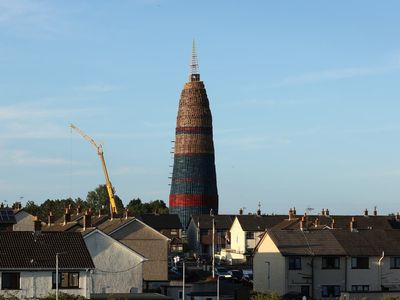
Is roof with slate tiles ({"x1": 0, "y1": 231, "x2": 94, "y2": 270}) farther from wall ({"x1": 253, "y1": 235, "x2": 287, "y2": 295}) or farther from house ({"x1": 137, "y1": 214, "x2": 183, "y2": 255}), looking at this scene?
house ({"x1": 137, "y1": 214, "x2": 183, "y2": 255})

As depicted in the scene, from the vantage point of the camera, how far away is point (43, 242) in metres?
63.5

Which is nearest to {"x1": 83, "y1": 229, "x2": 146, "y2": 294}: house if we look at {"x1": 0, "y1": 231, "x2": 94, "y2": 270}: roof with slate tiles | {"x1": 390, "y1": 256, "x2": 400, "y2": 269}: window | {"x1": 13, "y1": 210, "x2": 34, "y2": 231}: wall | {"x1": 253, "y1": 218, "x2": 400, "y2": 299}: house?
{"x1": 0, "y1": 231, "x2": 94, "y2": 270}: roof with slate tiles

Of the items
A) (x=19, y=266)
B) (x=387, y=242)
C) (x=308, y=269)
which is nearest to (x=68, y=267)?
(x=19, y=266)

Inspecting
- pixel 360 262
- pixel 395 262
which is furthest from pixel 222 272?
pixel 395 262

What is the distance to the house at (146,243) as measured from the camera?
287ft

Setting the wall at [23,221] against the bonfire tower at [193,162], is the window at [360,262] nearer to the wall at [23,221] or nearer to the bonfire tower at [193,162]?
the wall at [23,221]

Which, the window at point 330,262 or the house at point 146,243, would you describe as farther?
the house at point 146,243

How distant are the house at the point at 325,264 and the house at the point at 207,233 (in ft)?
211

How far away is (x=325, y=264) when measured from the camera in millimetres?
80688

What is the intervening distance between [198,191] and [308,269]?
103560mm

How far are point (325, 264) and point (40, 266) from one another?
27610mm

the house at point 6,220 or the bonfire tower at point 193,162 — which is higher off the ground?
the bonfire tower at point 193,162

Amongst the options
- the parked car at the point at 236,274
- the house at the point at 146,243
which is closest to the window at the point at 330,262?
the house at the point at 146,243

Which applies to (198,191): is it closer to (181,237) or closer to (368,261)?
(181,237)
